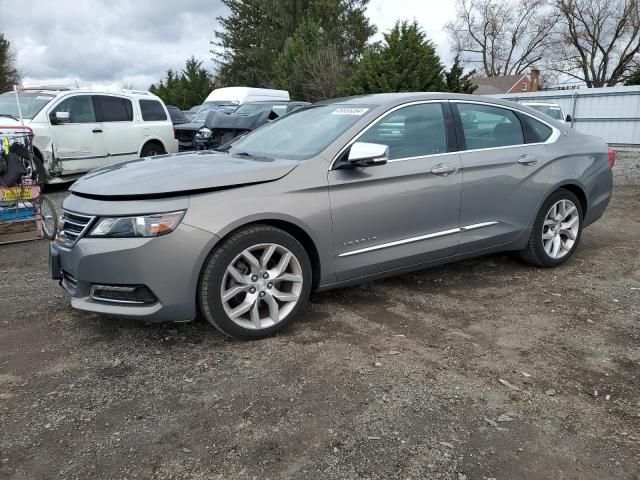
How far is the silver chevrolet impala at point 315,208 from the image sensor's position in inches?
120

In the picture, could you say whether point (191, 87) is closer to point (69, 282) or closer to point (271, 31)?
point (271, 31)

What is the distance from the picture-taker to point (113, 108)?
9.84 metres

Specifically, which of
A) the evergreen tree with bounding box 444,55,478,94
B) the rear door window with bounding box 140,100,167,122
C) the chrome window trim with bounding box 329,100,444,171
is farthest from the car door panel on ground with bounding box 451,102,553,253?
the evergreen tree with bounding box 444,55,478,94

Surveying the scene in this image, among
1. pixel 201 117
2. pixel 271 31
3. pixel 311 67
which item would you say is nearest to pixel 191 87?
pixel 271 31

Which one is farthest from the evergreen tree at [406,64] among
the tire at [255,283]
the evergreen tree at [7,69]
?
the evergreen tree at [7,69]

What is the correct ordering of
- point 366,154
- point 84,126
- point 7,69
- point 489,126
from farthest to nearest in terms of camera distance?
point 7,69 → point 84,126 → point 489,126 → point 366,154

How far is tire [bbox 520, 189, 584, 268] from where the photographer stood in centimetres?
464

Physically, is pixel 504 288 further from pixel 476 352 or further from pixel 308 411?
pixel 308 411

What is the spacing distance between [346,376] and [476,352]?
0.86 metres

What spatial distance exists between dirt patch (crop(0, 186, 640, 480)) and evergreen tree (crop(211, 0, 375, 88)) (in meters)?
34.3

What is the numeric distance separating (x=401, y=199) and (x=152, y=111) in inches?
327

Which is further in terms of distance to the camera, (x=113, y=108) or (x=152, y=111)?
(x=152, y=111)

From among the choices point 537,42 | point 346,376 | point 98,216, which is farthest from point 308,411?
point 537,42

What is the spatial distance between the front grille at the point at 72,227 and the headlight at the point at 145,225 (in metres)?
0.18
